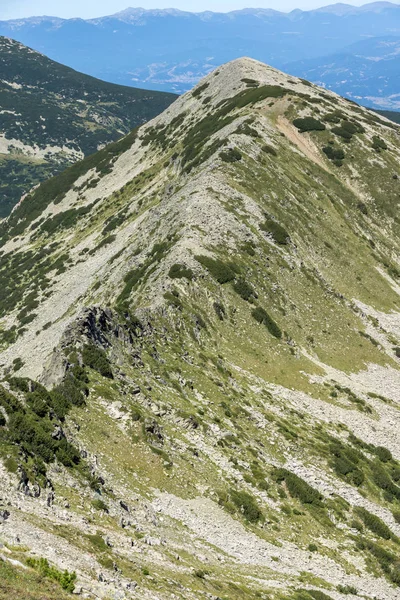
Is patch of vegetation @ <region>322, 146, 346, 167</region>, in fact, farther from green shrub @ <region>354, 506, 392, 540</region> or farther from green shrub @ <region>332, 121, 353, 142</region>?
green shrub @ <region>354, 506, 392, 540</region>

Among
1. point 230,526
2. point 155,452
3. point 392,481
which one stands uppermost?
point 155,452

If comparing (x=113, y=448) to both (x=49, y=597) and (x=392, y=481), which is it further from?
(x=392, y=481)

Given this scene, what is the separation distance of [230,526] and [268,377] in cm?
A: 2126

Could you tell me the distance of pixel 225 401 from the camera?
135 ft

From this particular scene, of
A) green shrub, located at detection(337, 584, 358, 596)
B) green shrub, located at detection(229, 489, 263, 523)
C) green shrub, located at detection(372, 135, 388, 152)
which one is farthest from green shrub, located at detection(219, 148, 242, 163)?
green shrub, located at detection(337, 584, 358, 596)

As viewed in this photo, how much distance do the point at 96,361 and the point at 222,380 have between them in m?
12.0

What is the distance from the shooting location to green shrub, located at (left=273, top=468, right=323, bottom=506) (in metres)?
33.8

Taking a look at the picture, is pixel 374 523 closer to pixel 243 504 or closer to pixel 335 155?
pixel 243 504

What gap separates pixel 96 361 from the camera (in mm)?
36688

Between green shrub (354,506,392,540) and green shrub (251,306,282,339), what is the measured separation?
22890 millimetres

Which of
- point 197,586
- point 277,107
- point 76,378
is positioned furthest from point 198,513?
point 277,107

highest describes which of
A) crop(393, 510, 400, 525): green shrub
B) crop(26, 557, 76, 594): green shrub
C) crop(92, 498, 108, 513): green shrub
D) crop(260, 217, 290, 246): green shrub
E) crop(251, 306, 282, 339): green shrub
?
crop(260, 217, 290, 246): green shrub

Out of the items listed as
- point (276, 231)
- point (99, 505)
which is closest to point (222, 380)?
point (99, 505)

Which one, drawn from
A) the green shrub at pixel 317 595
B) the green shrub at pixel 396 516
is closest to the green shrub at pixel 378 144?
the green shrub at pixel 396 516
